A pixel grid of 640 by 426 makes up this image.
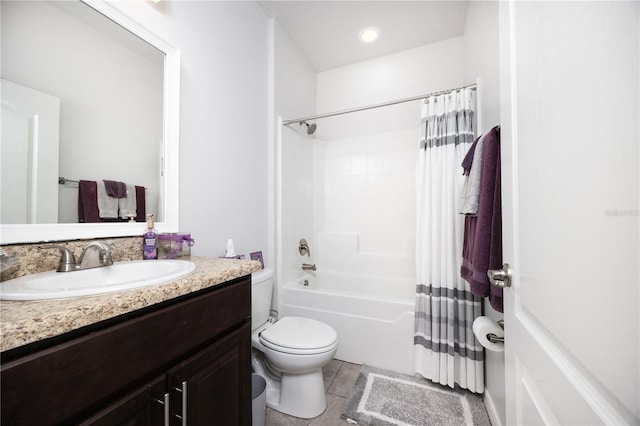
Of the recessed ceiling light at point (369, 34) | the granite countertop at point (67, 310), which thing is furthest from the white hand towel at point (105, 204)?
the recessed ceiling light at point (369, 34)

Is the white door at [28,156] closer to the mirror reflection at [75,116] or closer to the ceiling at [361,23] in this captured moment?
the mirror reflection at [75,116]

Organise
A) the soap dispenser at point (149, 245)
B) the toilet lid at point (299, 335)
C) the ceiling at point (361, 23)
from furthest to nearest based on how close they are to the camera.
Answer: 1. the ceiling at point (361, 23)
2. the toilet lid at point (299, 335)
3. the soap dispenser at point (149, 245)

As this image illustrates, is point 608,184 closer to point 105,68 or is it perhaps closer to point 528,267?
point 528,267

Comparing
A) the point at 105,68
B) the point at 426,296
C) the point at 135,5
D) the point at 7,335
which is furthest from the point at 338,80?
the point at 7,335

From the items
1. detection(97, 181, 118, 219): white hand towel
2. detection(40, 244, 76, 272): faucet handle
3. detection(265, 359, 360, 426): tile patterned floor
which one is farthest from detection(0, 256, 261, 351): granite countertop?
detection(265, 359, 360, 426): tile patterned floor

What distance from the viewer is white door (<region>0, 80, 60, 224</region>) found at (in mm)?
749

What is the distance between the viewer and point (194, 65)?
4.41 feet

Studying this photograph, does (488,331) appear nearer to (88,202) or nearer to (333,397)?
(333,397)

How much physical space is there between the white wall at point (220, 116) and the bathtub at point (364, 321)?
18.3 inches

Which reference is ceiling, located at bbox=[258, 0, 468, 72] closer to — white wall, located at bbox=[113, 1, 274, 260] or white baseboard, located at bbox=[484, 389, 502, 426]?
white wall, located at bbox=[113, 1, 274, 260]

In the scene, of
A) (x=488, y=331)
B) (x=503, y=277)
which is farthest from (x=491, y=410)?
(x=503, y=277)

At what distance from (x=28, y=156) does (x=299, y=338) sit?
4.37 feet

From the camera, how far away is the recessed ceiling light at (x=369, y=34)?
2.06 metres

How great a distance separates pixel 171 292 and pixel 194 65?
50.8 inches
